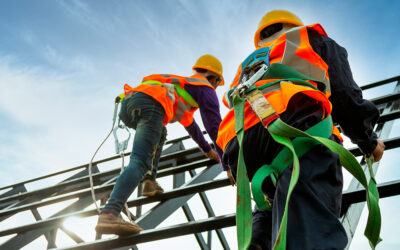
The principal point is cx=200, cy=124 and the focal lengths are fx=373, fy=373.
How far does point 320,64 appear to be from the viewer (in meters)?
1.49

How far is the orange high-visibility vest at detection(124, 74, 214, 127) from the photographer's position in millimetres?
2752

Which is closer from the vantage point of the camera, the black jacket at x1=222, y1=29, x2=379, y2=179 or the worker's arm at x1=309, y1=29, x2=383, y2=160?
the black jacket at x1=222, y1=29, x2=379, y2=179

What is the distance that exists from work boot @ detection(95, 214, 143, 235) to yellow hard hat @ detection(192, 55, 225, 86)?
1.85m

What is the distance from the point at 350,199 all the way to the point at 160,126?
1.43 m

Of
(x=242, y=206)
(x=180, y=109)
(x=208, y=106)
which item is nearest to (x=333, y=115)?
(x=242, y=206)

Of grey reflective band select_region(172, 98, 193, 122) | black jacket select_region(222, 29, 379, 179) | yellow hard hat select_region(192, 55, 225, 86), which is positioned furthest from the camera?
yellow hard hat select_region(192, 55, 225, 86)

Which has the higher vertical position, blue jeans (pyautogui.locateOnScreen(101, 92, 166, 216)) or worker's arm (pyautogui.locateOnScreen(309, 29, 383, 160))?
blue jeans (pyautogui.locateOnScreen(101, 92, 166, 216))

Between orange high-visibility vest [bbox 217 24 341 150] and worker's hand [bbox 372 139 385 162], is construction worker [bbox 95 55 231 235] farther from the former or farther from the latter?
worker's hand [bbox 372 139 385 162]

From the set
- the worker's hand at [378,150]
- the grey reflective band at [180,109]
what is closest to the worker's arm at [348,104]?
the worker's hand at [378,150]

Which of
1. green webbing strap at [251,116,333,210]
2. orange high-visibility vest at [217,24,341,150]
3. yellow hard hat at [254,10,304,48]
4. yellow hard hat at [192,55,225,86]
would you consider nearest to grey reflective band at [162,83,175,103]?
yellow hard hat at [192,55,225,86]

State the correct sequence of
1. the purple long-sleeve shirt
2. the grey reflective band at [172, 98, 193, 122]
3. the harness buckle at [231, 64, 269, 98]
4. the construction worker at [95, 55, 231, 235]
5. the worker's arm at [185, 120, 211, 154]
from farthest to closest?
1. the worker's arm at [185, 120, 211, 154]
2. the grey reflective band at [172, 98, 193, 122]
3. the purple long-sleeve shirt
4. the construction worker at [95, 55, 231, 235]
5. the harness buckle at [231, 64, 269, 98]

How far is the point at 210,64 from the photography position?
11.6 feet

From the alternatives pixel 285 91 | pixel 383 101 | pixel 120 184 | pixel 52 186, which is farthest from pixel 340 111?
pixel 52 186

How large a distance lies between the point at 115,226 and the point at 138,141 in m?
0.62
